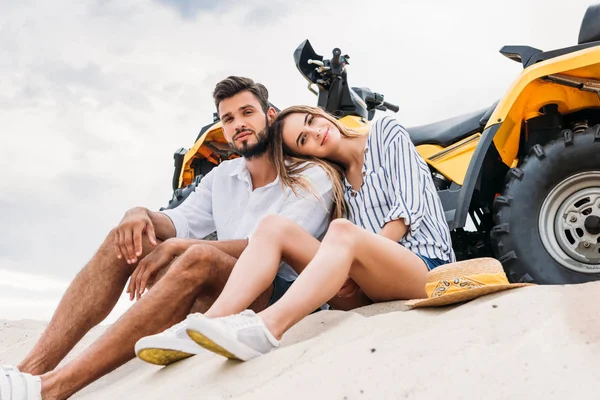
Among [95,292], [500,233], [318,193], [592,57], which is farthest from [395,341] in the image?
[592,57]

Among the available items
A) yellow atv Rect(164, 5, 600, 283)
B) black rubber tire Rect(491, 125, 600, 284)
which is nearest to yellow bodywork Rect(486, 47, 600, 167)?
yellow atv Rect(164, 5, 600, 283)

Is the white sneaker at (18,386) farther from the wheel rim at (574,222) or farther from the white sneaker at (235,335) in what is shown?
the wheel rim at (574,222)

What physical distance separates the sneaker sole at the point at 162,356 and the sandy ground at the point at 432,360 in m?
0.03

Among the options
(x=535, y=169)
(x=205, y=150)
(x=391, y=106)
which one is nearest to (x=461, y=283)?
A: (x=535, y=169)

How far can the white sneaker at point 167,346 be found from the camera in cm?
238

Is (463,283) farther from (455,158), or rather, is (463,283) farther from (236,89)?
(455,158)

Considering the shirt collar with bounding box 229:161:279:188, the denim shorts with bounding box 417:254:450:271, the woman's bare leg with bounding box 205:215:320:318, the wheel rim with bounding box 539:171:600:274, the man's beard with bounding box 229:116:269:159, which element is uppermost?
the man's beard with bounding box 229:116:269:159

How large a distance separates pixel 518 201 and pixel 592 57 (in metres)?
0.77

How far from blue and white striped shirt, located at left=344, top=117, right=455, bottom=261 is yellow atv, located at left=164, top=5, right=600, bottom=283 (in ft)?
1.14

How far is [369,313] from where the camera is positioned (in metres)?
2.75

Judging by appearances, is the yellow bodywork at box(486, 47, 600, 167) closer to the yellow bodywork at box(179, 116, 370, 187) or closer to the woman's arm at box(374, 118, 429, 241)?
the woman's arm at box(374, 118, 429, 241)

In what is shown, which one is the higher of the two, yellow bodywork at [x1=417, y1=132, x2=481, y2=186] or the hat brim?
yellow bodywork at [x1=417, y1=132, x2=481, y2=186]

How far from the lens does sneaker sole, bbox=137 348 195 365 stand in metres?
2.42

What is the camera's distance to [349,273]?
8.82 ft
